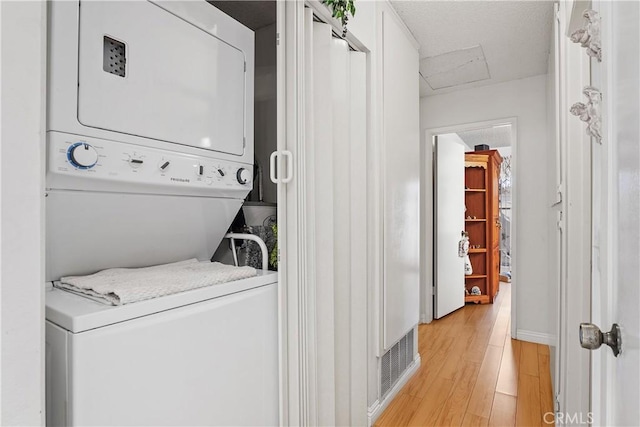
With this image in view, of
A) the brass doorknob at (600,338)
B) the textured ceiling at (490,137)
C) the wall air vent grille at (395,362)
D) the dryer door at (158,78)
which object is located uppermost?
the textured ceiling at (490,137)

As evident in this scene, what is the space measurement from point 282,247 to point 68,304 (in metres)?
0.69

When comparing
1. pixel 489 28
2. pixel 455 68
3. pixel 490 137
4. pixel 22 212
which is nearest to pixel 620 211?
pixel 22 212

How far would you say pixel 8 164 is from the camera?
0.57 meters

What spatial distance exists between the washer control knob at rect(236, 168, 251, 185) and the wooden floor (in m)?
1.59

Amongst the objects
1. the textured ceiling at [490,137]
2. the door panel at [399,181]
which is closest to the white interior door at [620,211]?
the door panel at [399,181]

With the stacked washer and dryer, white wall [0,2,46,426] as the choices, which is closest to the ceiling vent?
the stacked washer and dryer

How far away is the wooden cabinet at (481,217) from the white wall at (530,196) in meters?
1.33

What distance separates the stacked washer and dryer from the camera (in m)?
0.79

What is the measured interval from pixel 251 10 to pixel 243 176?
1207 millimetres

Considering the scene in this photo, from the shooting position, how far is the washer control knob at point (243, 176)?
51.8 inches

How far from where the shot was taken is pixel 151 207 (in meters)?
1.12

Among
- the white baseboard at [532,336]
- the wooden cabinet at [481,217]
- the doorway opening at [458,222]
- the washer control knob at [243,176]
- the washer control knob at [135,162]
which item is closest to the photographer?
the washer control knob at [135,162]

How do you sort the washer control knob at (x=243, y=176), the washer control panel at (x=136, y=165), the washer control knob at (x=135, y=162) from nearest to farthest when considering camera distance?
the washer control panel at (x=136, y=165) → the washer control knob at (x=135, y=162) → the washer control knob at (x=243, y=176)

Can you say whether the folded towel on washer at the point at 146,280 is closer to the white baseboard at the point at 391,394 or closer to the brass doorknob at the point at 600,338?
the brass doorknob at the point at 600,338
